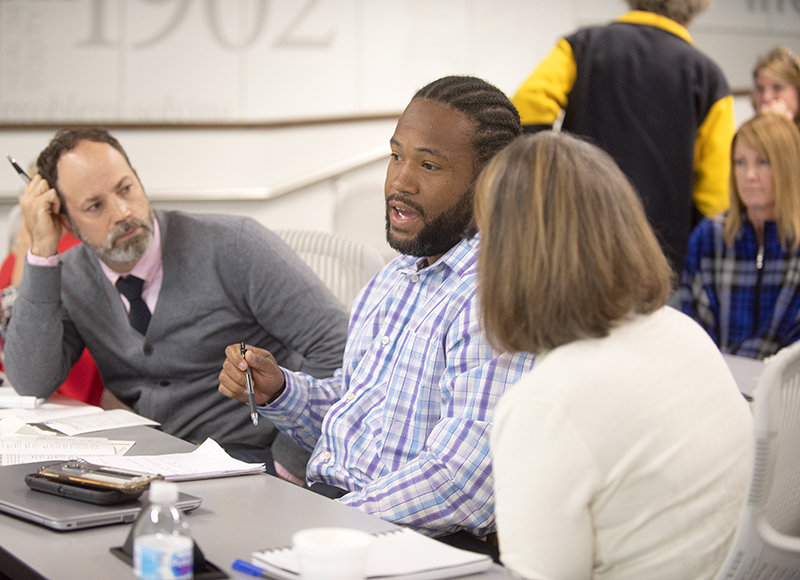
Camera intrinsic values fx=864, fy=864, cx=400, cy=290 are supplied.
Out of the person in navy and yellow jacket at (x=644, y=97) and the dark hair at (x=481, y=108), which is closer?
the dark hair at (x=481, y=108)

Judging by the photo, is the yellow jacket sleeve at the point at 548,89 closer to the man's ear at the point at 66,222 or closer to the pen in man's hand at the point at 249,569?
the man's ear at the point at 66,222

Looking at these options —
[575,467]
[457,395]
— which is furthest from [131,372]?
[575,467]

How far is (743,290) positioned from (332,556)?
2370 millimetres

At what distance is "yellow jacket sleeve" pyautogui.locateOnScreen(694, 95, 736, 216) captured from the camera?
302 cm

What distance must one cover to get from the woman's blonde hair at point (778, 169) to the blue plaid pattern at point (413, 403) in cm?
166

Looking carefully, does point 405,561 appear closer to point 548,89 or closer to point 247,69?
point 548,89

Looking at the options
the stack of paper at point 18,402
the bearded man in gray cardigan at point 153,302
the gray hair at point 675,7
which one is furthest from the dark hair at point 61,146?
the gray hair at point 675,7

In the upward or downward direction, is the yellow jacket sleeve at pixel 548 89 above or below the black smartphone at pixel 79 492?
above

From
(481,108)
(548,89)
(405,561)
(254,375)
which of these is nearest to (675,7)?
(548,89)

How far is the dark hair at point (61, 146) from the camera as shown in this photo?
2.19 metres

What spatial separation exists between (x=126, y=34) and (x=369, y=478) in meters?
3.39

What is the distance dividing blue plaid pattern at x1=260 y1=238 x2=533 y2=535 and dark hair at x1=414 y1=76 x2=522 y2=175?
0.19 m

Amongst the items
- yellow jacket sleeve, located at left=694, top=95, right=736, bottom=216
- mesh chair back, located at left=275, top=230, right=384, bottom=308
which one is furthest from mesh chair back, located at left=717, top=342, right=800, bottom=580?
yellow jacket sleeve, located at left=694, top=95, right=736, bottom=216

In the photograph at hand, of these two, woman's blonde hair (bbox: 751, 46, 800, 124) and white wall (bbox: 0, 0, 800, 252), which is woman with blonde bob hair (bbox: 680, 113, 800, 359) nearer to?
woman's blonde hair (bbox: 751, 46, 800, 124)
